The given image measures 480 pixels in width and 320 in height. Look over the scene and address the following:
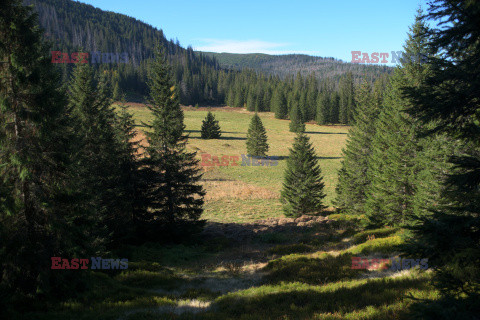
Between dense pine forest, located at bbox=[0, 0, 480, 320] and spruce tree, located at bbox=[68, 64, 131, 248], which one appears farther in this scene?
spruce tree, located at bbox=[68, 64, 131, 248]

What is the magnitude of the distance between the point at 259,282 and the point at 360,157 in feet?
58.8

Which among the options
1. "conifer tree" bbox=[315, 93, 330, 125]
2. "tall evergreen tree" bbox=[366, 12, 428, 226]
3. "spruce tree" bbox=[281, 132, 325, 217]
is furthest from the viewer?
"conifer tree" bbox=[315, 93, 330, 125]

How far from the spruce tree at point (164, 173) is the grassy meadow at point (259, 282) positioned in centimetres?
184

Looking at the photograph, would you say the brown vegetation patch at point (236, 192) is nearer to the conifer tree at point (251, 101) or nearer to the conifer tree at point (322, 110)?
A: the conifer tree at point (322, 110)

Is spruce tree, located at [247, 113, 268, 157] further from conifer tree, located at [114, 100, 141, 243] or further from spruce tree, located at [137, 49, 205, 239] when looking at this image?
conifer tree, located at [114, 100, 141, 243]

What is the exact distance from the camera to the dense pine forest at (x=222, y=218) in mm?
4980

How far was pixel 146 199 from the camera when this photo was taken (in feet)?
61.0

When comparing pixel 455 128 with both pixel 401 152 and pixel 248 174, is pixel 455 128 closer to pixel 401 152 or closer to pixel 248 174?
pixel 401 152

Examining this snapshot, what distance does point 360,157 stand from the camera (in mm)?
24641

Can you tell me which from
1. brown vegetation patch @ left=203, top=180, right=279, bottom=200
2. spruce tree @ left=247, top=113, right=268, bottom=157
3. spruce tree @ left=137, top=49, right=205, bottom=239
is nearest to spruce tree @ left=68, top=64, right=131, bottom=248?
spruce tree @ left=137, top=49, right=205, bottom=239

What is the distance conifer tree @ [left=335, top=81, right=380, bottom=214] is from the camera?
24.3 meters

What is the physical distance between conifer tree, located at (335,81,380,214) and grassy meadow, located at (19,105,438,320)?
2.66 metres

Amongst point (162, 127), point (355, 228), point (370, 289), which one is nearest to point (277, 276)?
point (370, 289)

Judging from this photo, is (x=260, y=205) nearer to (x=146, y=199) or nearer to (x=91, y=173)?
(x=146, y=199)
